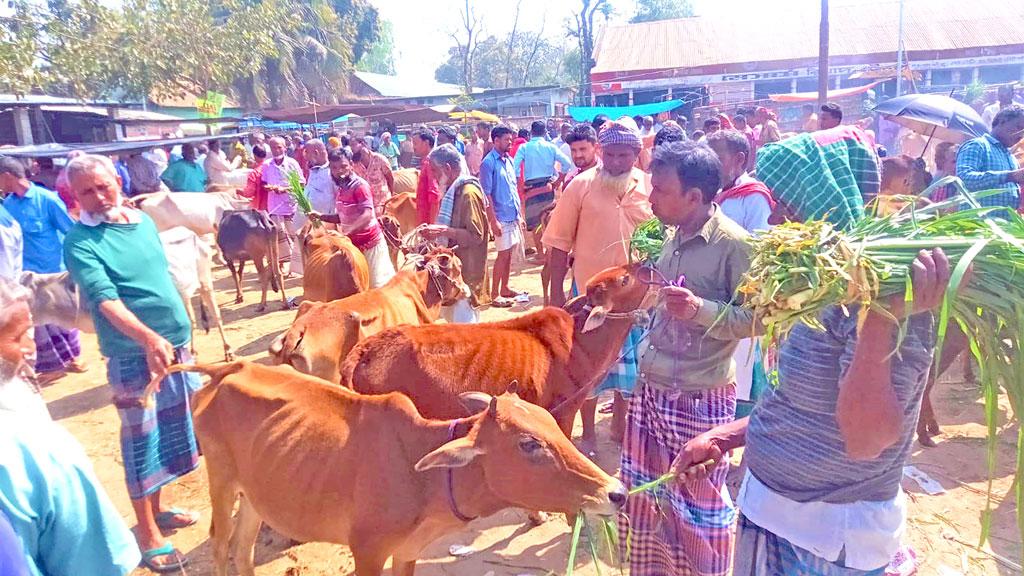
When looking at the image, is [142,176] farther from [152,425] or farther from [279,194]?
[152,425]

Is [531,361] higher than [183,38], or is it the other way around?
[183,38]

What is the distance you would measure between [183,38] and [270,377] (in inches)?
1003

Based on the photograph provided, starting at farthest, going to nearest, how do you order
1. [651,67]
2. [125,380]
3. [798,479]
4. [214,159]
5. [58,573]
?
1. [651,67]
2. [214,159]
3. [125,380]
4. [798,479]
5. [58,573]

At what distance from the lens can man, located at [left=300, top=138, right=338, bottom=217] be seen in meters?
8.66

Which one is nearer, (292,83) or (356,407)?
(356,407)

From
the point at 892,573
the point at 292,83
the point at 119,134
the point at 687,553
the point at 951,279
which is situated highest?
the point at 292,83

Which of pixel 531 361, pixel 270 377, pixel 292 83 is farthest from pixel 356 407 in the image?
pixel 292 83

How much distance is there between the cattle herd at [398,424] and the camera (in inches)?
113

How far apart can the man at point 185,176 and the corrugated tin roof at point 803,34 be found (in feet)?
77.8

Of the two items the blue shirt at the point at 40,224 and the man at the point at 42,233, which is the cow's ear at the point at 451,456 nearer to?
the man at the point at 42,233

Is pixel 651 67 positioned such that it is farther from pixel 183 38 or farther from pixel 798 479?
pixel 798 479

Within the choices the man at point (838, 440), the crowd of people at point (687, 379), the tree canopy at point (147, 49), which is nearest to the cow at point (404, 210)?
the crowd of people at point (687, 379)

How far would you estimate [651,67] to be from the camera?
106 ft

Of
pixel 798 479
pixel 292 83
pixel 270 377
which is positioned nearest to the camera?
pixel 798 479
